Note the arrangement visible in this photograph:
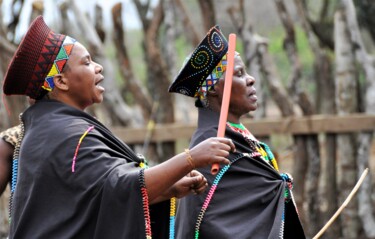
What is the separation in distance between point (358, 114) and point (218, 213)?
4.69m

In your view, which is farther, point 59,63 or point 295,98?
point 295,98

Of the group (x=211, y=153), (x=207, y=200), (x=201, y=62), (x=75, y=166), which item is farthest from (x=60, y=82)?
(x=207, y=200)

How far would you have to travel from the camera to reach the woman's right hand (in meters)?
3.88

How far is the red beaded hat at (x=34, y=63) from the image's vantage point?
451 cm

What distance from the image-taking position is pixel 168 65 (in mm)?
12438

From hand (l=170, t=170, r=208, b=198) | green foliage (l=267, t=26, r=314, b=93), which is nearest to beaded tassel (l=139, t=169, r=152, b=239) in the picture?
hand (l=170, t=170, r=208, b=198)

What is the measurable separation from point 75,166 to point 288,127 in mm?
6090

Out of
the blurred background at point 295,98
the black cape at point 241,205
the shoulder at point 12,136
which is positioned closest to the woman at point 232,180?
the black cape at point 241,205

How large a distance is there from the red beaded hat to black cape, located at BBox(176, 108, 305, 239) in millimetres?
1342

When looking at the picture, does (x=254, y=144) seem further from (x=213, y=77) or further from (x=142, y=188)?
(x=142, y=188)

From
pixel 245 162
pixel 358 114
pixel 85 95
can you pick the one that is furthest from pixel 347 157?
pixel 85 95

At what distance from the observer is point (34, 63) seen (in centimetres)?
451

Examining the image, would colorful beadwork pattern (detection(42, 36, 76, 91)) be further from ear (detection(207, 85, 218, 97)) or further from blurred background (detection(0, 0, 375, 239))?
blurred background (detection(0, 0, 375, 239))

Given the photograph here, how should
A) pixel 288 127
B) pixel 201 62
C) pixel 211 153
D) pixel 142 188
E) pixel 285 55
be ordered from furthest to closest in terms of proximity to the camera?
pixel 285 55
pixel 288 127
pixel 201 62
pixel 142 188
pixel 211 153
